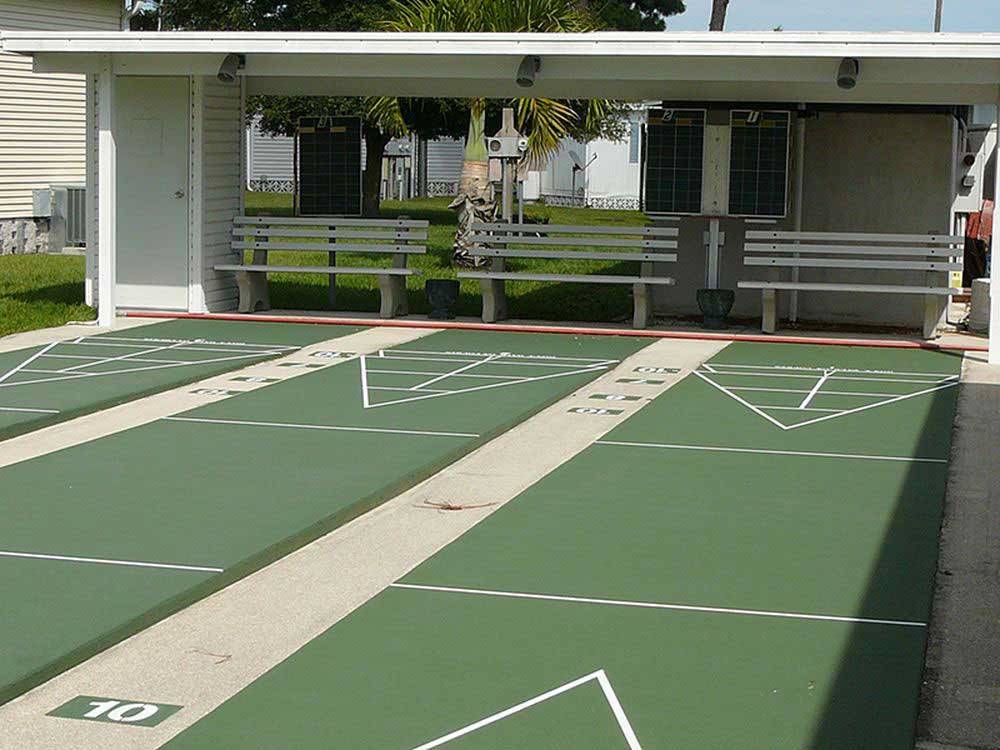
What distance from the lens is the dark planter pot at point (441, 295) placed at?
55.8 ft

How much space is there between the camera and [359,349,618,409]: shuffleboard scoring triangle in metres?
12.2

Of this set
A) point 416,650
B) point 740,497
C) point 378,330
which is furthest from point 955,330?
point 416,650

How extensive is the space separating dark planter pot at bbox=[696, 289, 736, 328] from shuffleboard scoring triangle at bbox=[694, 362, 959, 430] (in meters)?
2.56

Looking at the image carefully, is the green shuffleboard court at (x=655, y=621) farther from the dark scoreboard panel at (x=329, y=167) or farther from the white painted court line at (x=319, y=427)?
the dark scoreboard panel at (x=329, y=167)

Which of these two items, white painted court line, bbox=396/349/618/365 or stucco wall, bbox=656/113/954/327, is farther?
stucco wall, bbox=656/113/954/327

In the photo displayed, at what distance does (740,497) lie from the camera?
28.3 feet

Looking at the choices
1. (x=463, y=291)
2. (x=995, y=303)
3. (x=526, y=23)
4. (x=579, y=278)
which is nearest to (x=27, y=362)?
(x=579, y=278)

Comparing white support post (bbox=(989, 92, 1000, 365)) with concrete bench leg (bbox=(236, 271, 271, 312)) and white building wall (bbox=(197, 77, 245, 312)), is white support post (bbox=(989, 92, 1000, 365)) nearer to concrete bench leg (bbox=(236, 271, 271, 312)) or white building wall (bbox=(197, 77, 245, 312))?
concrete bench leg (bbox=(236, 271, 271, 312))

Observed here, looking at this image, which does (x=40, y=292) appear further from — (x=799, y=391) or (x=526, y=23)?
(x=799, y=391)

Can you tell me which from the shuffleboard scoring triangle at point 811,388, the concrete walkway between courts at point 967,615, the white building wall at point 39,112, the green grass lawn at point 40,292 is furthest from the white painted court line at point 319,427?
the white building wall at point 39,112

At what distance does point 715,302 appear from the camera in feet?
54.6

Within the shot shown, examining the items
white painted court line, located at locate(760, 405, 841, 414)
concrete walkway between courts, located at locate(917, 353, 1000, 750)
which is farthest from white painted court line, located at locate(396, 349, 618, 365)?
concrete walkway between courts, located at locate(917, 353, 1000, 750)

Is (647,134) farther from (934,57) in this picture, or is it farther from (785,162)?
(934,57)

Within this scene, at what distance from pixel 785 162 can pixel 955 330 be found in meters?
2.50
